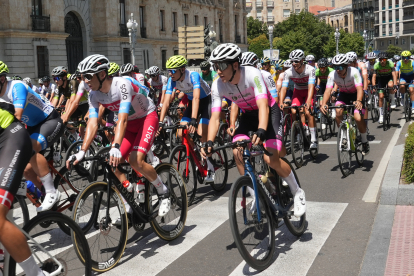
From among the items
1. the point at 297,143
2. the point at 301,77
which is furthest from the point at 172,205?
the point at 301,77

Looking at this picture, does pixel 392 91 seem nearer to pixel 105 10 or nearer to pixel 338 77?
pixel 338 77

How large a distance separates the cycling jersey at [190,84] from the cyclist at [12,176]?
186 inches

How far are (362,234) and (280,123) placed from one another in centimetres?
154

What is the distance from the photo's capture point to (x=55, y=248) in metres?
4.26

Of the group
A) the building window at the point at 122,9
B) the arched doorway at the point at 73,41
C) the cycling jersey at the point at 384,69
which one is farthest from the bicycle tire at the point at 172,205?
the building window at the point at 122,9

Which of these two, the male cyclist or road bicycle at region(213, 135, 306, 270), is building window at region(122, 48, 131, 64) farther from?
road bicycle at region(213, 135, 306, 270)

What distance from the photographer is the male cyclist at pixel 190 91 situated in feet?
26.4

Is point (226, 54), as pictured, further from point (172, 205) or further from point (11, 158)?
point (11, 158)

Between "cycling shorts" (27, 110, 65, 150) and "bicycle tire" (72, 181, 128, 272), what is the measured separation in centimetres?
171

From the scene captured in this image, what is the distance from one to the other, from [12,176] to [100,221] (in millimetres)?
1456

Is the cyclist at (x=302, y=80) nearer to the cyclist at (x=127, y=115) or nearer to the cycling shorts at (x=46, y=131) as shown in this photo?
the cyclist at (x=127, y=115)

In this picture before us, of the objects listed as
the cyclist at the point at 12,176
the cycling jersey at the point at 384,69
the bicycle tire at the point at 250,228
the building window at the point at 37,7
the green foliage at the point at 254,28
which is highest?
the green foliage at the point at 254,28

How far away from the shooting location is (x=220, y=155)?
8.33m

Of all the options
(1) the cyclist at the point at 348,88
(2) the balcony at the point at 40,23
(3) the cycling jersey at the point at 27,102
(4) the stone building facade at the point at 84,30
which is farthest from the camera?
(2) the balcony at the point at 40,23
